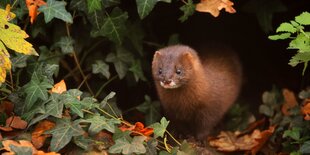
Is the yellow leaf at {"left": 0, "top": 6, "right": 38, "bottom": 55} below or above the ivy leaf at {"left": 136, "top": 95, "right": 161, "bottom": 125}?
above

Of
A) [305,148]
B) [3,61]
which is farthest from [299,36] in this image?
[3,61]

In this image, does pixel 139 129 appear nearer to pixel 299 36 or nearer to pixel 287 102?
pixel 299 36

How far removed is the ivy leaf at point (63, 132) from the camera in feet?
12.2

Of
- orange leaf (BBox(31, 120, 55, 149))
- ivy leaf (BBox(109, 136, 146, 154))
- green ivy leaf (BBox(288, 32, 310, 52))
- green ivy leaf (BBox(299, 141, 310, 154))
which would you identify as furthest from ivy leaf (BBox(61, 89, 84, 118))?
green ivy leaf (BBox(299, 141, 310, 154))

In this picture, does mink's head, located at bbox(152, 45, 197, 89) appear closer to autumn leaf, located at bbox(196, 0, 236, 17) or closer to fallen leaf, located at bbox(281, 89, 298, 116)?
autumn leaf, located at bbox(196, 0, 236, 17)

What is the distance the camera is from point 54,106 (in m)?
3.90

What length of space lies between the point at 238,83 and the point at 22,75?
227 centimetres

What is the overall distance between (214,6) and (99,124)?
4.73 feet

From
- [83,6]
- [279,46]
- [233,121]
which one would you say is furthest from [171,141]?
[279,46]

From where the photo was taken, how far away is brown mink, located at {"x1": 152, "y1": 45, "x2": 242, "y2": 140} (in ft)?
15.2

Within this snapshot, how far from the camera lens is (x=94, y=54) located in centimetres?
524

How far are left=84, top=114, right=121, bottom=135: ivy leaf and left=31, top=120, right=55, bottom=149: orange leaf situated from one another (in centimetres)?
30

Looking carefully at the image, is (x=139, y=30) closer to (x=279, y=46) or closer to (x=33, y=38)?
(x=33, y=38)

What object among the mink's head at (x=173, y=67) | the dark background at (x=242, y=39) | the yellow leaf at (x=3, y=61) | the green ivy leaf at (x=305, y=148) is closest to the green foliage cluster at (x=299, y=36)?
the green ivy leaf at (x=305, y=148)
